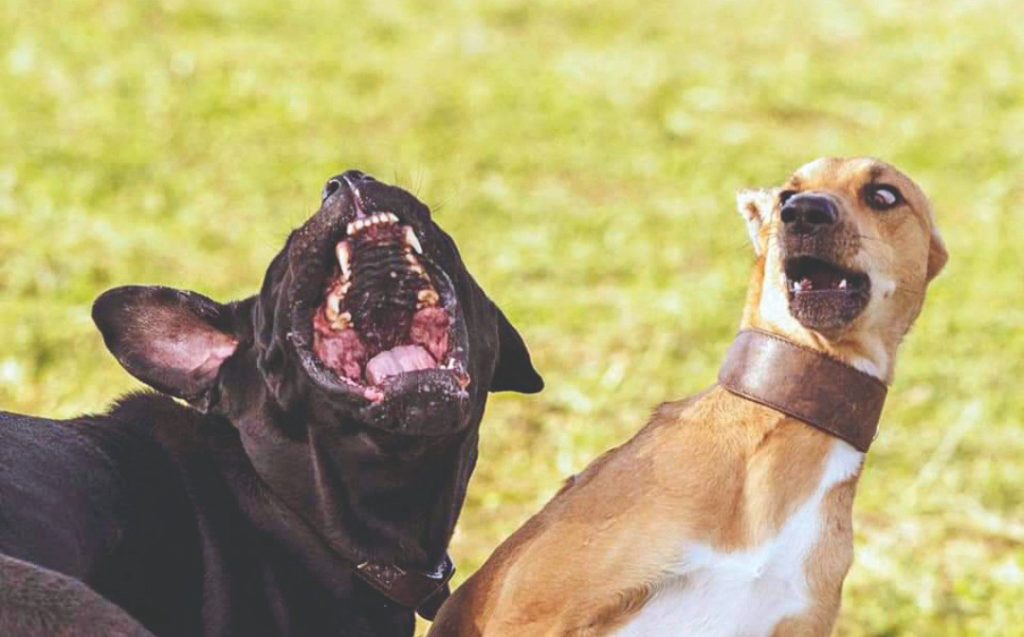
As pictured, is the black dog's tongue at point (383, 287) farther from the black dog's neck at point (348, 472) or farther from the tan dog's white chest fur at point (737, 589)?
the tan dog's white chest fur at point (737, 589)

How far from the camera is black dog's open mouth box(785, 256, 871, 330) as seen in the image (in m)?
4.69

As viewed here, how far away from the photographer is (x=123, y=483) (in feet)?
15.8

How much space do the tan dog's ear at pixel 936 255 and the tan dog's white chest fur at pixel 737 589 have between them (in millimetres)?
825

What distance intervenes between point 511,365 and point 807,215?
114cm

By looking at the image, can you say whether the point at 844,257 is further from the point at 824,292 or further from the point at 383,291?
the point at 383,291

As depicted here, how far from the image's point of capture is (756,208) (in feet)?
16.9

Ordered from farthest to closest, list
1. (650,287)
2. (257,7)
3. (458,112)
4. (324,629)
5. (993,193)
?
(257,7), (458,112), (993,193), (650,287), (324,629)

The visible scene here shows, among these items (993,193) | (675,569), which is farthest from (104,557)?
(993,193)

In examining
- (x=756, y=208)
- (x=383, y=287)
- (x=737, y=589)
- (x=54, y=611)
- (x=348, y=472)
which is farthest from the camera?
(x=756, y=208)

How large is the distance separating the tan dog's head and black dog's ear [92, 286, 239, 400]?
4.70 ft

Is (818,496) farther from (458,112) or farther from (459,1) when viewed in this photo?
(459,1)

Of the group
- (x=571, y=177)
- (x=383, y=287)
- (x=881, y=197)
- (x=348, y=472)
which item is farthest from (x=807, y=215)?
(x=571, y=177)

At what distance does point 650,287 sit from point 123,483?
6.79 meters

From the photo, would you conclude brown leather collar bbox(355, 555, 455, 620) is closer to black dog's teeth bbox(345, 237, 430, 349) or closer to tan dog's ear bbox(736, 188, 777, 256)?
black dog's teeth bbox(345, 237, 430, 349)
